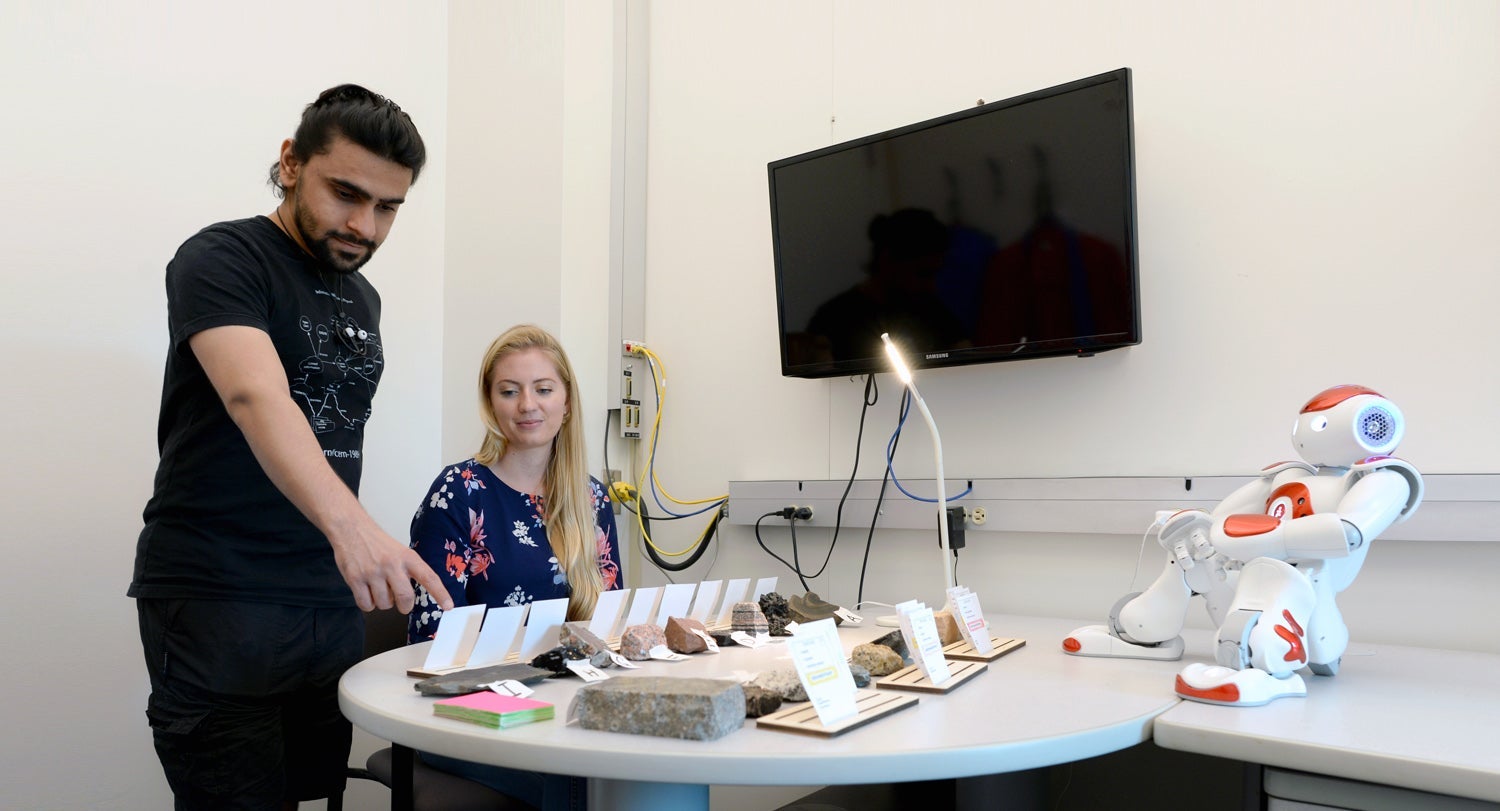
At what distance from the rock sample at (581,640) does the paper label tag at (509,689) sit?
6.3 inches

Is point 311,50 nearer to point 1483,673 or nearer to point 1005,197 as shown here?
point 1005,197

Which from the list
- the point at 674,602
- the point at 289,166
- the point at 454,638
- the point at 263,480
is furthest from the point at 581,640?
the point at 289,166

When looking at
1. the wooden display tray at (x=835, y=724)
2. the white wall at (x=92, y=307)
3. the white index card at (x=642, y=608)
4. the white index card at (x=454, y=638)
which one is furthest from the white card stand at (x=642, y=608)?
the white wall at (x=92, y=307)

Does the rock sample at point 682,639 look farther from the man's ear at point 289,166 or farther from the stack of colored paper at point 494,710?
the man's ear at point 289,166

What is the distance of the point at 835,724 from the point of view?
950 millimetres

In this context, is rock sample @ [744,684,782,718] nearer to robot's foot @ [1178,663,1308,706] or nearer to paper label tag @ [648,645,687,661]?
paper label tag @ [648,645,687,661]

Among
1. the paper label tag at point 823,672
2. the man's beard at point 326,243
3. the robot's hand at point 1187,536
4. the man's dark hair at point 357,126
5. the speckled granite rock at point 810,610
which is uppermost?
the man's dark hair at point 357,126

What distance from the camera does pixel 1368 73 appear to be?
1.79m

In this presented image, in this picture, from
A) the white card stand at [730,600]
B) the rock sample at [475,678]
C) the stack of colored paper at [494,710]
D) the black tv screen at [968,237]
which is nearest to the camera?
the stack of colored paper at [494,710]

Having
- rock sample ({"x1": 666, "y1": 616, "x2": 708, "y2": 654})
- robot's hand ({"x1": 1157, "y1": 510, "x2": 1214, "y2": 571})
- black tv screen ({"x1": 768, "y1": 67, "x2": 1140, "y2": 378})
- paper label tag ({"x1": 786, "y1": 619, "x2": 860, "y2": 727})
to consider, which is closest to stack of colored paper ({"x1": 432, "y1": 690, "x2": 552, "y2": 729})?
paper label tag ({"x1": 786, "y1": 619, "x2": 860, "y2": 727})

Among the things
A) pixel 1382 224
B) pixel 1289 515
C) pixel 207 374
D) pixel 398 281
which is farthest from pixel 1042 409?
pixel 398 281

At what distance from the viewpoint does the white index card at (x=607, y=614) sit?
1391 millimetres

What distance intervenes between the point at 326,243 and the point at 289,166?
0.47 ft

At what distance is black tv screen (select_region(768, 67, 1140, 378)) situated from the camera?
1.92 metres
